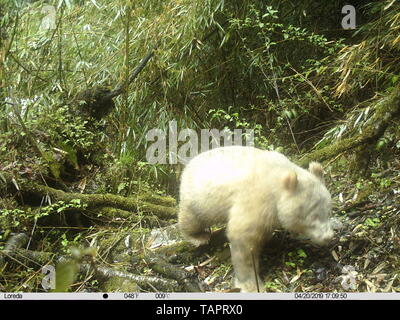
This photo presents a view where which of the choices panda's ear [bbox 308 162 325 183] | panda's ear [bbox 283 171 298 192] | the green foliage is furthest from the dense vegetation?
panda's ear [bbox 283 171 298 192]

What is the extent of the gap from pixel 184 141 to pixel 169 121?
14cm

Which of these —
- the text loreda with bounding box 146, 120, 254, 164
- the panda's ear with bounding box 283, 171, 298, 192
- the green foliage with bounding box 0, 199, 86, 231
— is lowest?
the green foliage with bounding box 0, 199, 86, 231

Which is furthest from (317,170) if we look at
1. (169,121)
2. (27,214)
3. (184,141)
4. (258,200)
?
(27,214)

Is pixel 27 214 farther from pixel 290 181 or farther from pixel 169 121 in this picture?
pixel 290 181

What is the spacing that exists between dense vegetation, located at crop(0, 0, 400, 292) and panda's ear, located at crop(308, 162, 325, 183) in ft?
0.35

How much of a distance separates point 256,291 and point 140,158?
0.84 metres

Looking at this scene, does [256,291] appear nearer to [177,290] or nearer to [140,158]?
[177,290]

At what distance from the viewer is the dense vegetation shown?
1818 mm

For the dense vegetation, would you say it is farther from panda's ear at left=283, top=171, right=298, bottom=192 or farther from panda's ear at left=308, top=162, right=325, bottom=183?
panda's ear at left=283, top=171, right=298, bottom=192

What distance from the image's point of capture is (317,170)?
185cm

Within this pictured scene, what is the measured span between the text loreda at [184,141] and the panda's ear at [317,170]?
30cm

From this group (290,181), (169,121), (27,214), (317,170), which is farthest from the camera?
(169,121)

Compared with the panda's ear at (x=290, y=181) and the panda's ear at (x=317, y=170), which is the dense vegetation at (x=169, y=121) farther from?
the panda's ear at (x=290, y=181)

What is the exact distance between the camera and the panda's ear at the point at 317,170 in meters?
1.85
